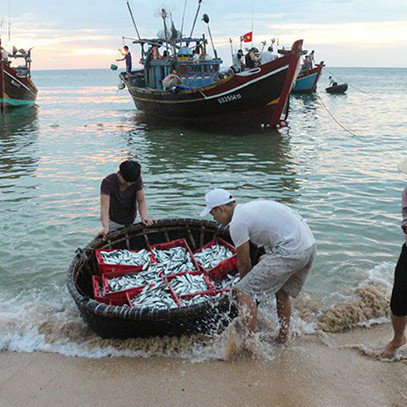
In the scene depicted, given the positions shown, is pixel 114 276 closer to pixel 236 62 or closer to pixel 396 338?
pixel 396 338

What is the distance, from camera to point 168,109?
772 inches

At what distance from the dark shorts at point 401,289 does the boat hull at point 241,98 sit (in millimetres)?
13050

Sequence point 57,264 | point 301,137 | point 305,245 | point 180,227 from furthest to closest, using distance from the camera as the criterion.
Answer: point 301,137
point 57,264
point 180,227
point 305,245

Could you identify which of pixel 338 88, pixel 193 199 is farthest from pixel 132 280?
pixel 338 88

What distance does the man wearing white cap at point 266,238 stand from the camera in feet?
11.6

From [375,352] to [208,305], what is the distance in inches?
64.7

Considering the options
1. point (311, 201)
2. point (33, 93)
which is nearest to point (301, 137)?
point (311, 201)

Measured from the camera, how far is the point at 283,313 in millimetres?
Result: 4039

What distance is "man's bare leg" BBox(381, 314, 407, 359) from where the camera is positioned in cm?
359

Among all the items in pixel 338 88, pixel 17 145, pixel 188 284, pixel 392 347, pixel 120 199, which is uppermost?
pixel 338 88

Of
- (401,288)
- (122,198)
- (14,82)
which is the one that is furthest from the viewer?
(14,82)

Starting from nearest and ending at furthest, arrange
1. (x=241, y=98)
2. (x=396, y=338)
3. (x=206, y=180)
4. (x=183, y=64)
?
(x=396, y=338), (x=206, y=180), (x=241, y=98), (x=183, y=64)

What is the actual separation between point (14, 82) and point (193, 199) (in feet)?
75.3

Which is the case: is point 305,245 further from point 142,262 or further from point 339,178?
point 339,178
